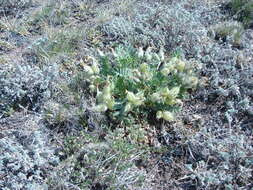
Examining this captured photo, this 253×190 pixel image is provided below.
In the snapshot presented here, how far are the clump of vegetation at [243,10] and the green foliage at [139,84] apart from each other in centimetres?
105

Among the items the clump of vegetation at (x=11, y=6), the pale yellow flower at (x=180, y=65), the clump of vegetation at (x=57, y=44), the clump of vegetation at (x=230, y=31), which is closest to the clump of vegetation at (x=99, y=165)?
the pale yellow flower at (x=180, y=65)

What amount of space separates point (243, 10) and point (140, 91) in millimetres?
1672

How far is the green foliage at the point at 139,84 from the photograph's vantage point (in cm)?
272

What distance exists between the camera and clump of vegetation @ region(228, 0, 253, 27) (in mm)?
3688

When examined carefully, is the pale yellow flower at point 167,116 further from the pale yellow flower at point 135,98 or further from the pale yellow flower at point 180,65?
the pale yellow flower at point 180,65

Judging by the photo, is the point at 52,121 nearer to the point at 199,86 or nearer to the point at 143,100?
the point at 143,100

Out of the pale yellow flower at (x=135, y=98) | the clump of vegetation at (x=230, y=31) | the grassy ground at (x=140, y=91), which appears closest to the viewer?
the grassy ground at (x=140, y=91)

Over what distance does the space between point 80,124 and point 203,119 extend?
898mm

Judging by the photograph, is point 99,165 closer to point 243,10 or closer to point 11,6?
point 243,10

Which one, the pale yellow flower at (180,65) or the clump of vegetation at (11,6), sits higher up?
the pale yellow flower at (180,65)

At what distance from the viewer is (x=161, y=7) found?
147 inches

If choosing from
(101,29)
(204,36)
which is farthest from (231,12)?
(101,29)

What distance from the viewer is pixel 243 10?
3.80m

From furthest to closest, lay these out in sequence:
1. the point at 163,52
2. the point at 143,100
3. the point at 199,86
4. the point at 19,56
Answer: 1. the point at 19,56
2. the point at 163,52
3. the point at 199,86
4. the point at 143,100
